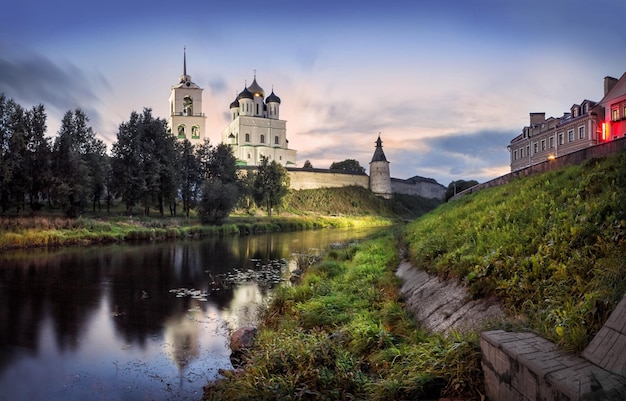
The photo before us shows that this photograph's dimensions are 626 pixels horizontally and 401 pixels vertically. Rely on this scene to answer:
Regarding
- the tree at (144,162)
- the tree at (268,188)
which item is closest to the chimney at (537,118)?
the tree at (268,188)

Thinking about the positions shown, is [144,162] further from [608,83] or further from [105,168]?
[608,83]

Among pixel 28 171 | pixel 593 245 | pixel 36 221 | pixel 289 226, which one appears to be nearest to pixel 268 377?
pixel 593 245

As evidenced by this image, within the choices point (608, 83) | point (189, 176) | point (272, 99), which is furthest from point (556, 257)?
point (272, 99)

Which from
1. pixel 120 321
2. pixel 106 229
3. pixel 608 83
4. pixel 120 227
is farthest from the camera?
pixel 120 227

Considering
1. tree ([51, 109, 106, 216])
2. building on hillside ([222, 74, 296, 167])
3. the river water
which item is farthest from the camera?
building on hillside ([222, 74, 296, 167])

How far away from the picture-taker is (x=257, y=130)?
77.8 meters

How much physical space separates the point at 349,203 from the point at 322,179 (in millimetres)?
6717

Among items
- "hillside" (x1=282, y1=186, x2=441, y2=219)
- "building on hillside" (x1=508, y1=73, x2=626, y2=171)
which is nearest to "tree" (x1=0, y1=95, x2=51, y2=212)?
"building on hillside" (x1=508, y1=73, x2=626, y2=171)

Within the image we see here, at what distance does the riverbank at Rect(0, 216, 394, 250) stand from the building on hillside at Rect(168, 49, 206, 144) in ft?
124

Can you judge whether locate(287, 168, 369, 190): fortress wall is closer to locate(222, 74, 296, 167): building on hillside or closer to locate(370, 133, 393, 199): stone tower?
locate(370, 133, 393, 199): stone tower

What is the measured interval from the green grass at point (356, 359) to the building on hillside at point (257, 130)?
2680 inches

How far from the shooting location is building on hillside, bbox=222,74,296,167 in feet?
251

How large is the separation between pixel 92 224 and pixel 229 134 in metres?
58.4

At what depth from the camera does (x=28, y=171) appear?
28.9 metres
